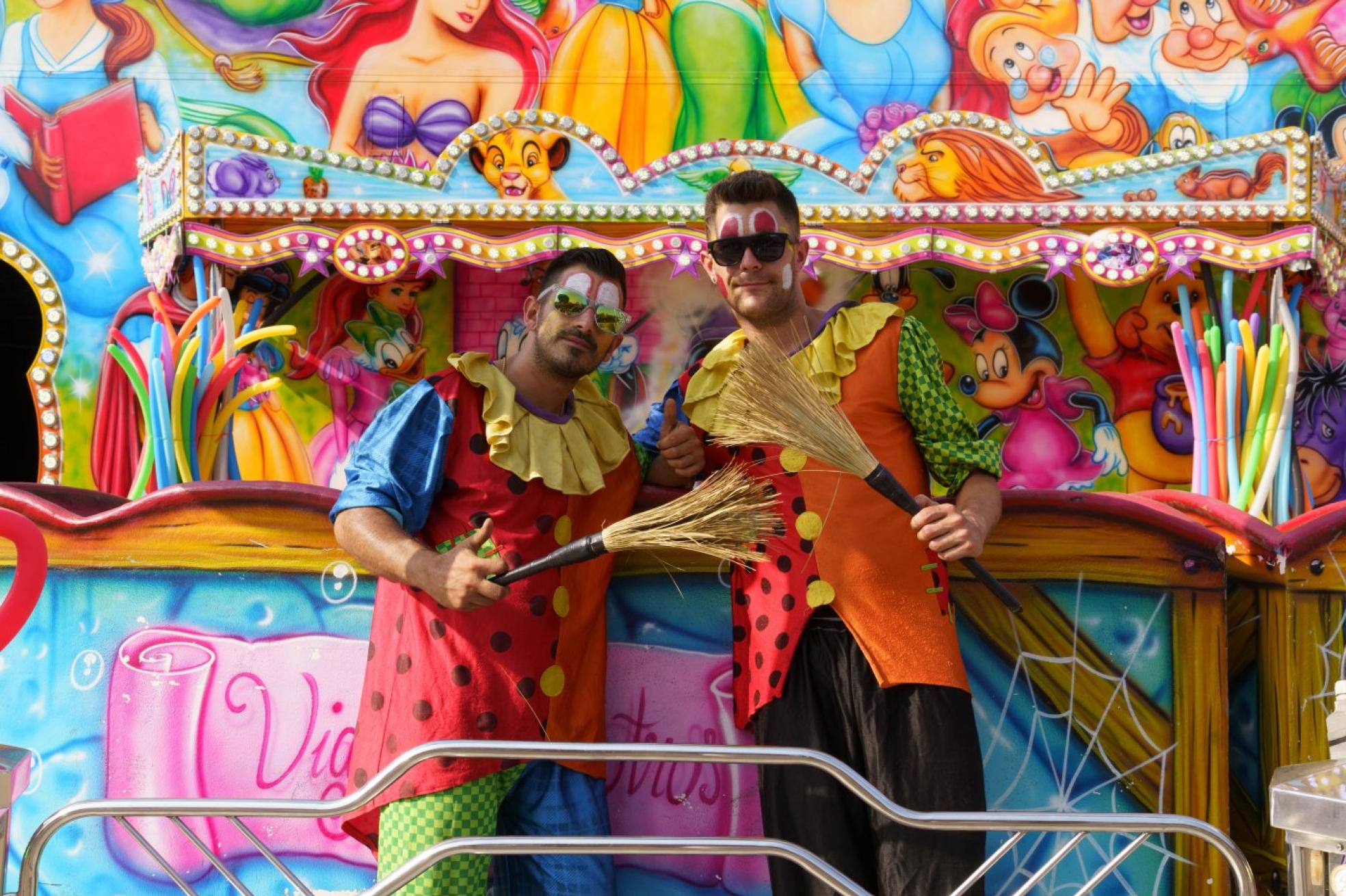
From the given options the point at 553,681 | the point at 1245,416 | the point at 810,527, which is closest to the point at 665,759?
the point at 553,681

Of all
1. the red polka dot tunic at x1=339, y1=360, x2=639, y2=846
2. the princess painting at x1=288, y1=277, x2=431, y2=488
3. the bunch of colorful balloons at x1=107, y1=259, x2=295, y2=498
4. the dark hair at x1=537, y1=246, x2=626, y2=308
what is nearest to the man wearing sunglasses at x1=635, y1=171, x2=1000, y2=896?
the dark hair at x1=537, y1=246, x2=626, y2=308

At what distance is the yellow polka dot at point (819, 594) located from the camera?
2.71 meters

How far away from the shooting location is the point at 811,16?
839 centimetres

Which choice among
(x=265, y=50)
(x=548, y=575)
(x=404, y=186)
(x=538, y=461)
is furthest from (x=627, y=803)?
(x=265, y=50)

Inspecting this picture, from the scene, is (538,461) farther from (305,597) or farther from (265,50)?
(265,50)

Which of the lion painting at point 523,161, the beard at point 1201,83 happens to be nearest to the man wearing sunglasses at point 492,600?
the lion painting at point 523,161

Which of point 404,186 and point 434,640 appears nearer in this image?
point 434,640

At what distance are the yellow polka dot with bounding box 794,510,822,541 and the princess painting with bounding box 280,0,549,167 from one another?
611 centimetres

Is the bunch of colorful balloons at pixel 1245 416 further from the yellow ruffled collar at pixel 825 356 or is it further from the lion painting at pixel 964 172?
the yellow ruffled collar at pixel 825 356

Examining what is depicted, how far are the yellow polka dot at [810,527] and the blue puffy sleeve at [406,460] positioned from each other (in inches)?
29.2

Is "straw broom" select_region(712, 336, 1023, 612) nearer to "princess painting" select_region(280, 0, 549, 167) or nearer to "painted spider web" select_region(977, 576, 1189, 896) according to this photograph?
"painted spider web" select_region(977, 576, 1189, 896)

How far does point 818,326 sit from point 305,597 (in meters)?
1.38

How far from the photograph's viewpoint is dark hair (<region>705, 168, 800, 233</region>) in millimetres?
2801

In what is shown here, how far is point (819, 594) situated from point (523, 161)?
219 inches
